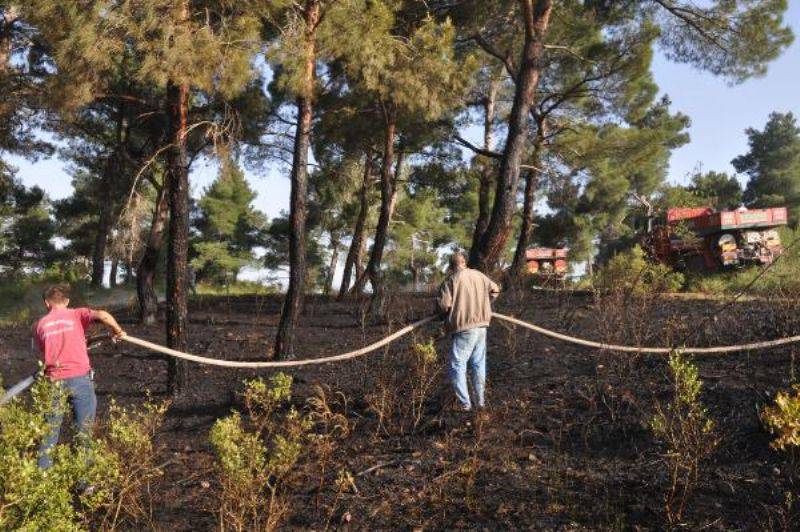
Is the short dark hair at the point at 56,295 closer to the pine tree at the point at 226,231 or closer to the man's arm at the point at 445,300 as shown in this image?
the man's arm at the point at 445,300

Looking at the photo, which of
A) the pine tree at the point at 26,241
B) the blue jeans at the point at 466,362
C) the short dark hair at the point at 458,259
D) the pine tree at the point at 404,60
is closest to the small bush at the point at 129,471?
the blue jeans at the point at 466,362

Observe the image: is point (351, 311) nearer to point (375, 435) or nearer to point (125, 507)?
point (375, 435)

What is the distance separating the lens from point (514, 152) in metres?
8.63

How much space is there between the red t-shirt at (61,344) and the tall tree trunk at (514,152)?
510 centimetres

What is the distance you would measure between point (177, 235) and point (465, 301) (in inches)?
132

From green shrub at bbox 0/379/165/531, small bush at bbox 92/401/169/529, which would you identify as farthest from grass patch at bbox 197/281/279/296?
green shrub at bbox 0/379/165/531

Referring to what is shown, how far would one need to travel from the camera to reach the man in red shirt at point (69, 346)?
15.0ft

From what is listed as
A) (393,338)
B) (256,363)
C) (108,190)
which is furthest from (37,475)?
(108,190)

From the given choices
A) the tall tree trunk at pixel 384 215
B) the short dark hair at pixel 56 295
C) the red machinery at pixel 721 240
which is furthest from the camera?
the red machinery at pixel 721 240

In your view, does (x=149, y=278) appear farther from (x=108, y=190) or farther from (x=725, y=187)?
(x=725, y=187)

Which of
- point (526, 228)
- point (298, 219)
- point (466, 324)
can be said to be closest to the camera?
point (466, 324)

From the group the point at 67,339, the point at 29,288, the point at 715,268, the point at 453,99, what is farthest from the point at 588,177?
the point at 29,288

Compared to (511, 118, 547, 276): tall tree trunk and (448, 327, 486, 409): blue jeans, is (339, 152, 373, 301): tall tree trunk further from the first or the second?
(448, 327, 486, 409): blue jeans

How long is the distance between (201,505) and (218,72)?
4.58 meters
